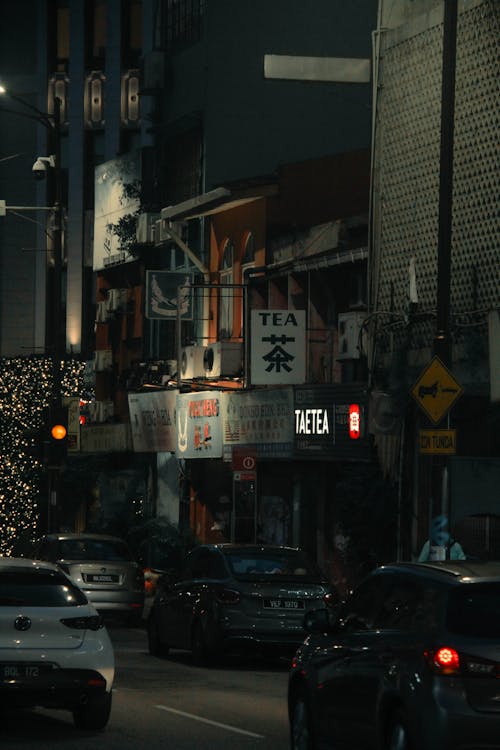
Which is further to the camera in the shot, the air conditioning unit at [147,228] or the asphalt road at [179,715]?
the air conditioning unit at [147,228]

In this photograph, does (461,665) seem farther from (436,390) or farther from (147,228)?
(147,228)

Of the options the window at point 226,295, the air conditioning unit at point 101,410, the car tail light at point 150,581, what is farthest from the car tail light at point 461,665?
the air conditioning unit at point 101,410

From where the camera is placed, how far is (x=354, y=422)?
3219 centimetres

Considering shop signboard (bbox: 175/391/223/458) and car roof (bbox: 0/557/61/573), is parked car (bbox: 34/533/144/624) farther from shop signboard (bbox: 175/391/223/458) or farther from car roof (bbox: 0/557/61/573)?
car roof (bbox: 0/557/61/573)

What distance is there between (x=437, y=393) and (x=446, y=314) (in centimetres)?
111

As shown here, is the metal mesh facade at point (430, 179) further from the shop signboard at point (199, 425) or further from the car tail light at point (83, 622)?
the car tail light at point (83, 622)

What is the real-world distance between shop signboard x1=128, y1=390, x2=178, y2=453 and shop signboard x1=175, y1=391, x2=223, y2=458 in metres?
0.84

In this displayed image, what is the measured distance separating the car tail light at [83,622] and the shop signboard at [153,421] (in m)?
27.6

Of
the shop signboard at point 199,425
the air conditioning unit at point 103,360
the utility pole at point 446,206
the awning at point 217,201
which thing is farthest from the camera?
the air conditioning unit at point 103,360

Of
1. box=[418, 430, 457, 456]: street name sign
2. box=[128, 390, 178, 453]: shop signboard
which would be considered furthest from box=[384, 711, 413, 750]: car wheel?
box=[128, 390, 178, 453]: shop signboard

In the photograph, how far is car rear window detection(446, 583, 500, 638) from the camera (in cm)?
1088

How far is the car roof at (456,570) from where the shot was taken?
37.0 ft

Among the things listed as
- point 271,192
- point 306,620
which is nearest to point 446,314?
point 306,620

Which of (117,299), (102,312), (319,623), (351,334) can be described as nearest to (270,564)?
(351,334)
